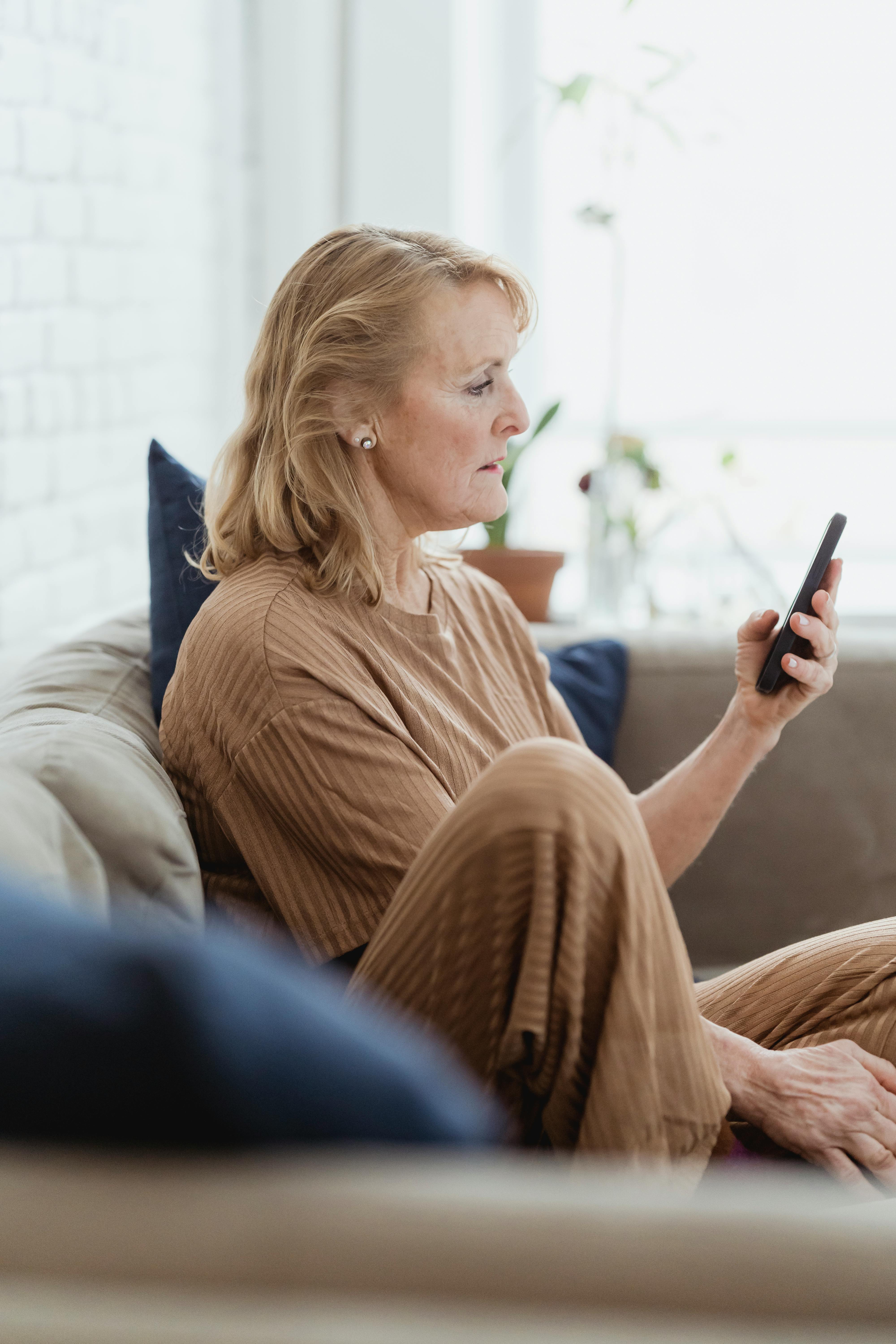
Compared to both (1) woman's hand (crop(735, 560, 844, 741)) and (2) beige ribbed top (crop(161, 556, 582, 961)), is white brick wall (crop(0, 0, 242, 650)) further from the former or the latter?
(1) woman's hand (crop(735, 560, 844, 741))

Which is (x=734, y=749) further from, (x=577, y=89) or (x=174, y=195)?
(x=174, y=195)

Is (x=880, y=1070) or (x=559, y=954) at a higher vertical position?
(x=559, y=954)

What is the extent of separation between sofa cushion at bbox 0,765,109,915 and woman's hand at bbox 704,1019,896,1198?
555 millimetres

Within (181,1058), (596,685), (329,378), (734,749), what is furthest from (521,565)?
(181,1058)

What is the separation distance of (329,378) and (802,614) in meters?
0.56

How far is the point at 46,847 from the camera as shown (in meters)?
0.87

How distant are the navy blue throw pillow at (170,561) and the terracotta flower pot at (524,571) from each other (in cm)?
76

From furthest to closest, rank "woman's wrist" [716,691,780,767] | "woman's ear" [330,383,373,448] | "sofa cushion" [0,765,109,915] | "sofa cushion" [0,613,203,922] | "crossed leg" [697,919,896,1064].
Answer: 1. "woman's wrist" [716,691,780,767]
2. "woman's ear" [330,383,373,448]
3. "crossed leg" [697,919,896,1064]
4. "sofa cushion" [0,613,203,922]
5. "sofa cushion" [0,765,109,915]

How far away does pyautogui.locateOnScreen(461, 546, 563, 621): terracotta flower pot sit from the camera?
2.19 m

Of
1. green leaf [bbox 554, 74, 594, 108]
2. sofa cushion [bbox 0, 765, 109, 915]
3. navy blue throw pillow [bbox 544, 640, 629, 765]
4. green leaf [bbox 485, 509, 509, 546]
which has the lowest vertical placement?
navy blue throw pillow [bbox 544, 640, 629, 765]

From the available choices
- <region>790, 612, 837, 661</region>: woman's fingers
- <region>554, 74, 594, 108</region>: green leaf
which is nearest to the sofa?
<region>790, 612, 837, 661</region>: woman's fingers

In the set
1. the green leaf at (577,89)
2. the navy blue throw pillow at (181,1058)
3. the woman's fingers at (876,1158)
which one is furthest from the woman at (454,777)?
the green leaf at (577,89)

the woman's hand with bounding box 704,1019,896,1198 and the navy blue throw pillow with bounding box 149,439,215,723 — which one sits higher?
the navy blue throw pillow with bounding box 149,439,215,723

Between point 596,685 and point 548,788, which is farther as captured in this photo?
point 596,685
